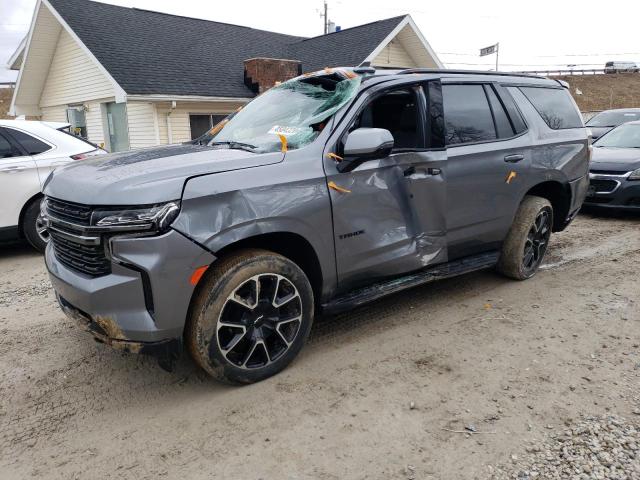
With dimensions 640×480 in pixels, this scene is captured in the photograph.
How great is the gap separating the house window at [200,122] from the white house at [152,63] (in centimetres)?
3

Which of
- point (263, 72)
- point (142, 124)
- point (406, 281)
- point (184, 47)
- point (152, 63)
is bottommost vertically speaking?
point (406, 281)

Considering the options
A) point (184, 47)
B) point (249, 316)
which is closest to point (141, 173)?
point (249, 316)

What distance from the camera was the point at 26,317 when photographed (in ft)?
14.7

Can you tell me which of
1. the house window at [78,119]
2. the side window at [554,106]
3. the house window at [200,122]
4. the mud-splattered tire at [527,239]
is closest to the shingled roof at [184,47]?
the house window at [200,122]

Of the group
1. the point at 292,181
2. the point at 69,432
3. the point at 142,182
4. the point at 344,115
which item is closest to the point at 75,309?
the point at 69,432

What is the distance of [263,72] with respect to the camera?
15148mm

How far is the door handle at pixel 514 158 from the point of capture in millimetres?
4535

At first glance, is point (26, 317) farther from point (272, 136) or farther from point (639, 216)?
point (639, 216)

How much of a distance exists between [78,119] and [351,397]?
1617cm

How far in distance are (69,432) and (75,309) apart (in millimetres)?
714

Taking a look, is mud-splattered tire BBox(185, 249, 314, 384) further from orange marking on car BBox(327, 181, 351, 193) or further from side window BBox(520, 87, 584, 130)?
side window BBox(520, 87, 584, 130)

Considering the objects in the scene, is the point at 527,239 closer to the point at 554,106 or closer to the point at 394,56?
the point at 554,106

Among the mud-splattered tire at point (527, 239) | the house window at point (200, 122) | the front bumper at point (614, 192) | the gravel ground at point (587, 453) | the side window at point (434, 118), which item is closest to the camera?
the gravel ground at point (587, 453)

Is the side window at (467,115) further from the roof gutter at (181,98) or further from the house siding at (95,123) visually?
the house siding at (95,123)
